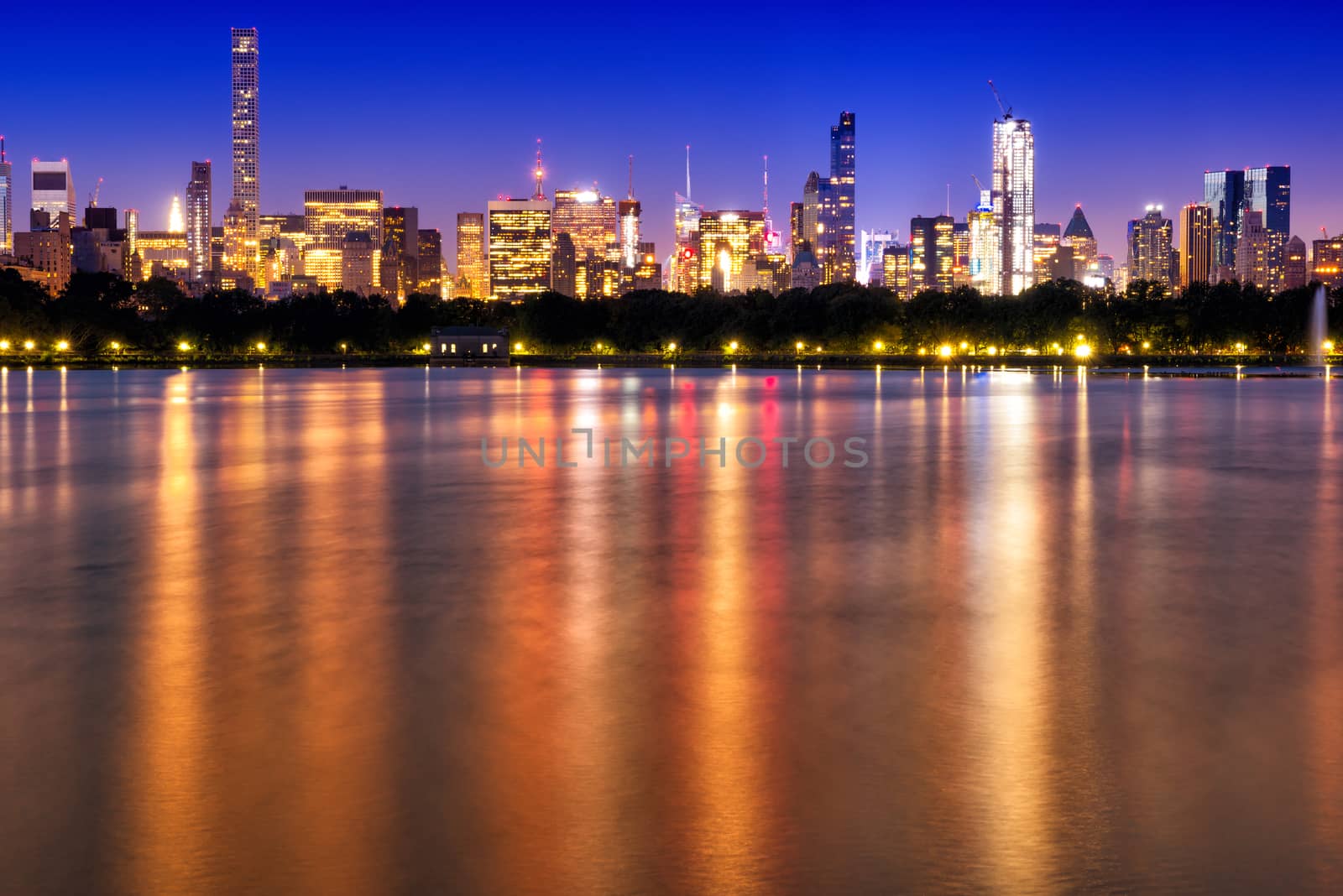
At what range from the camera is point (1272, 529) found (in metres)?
15.6

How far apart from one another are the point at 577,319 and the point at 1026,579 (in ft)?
484

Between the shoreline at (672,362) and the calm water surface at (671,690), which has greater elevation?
the shoreline at (672,362)

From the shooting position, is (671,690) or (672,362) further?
(672,362)

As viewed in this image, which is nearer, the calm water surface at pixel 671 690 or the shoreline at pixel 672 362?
the calm water surface at pixel 671 690

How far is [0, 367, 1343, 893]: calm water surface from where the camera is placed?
567 centimetres

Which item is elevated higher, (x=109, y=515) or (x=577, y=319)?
(x=577, y=319)

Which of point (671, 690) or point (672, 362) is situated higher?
point (672, 362)

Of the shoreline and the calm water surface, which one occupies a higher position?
the shoreline

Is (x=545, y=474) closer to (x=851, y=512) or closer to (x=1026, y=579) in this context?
(x=851, y=512)

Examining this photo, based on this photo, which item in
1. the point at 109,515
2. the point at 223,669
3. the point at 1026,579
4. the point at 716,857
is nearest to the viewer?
the point at 716,857

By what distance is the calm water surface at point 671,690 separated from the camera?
5.67 m

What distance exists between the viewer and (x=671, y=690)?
818cm

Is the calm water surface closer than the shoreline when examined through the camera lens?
Yes

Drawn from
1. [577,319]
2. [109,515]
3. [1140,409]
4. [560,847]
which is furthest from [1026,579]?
[577,319]
